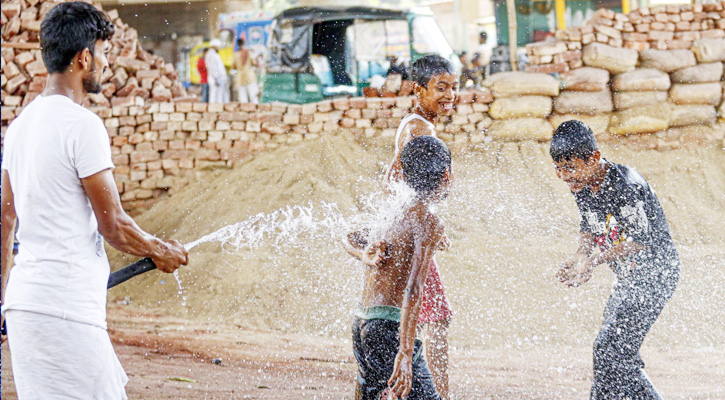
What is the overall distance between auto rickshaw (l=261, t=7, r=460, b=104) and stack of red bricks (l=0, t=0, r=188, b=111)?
188 centimetres

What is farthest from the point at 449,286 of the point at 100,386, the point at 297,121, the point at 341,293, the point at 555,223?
the point at 100,386

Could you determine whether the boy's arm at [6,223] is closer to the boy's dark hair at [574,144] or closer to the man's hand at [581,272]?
the boy's dark hair at [574,144]

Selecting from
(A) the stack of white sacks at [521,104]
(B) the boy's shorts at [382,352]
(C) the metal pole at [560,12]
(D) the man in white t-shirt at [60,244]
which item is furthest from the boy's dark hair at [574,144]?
(C) the metal pole at [560,12]

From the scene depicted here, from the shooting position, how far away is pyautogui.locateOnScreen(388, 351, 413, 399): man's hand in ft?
8.54

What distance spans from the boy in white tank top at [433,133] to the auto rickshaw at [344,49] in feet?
25.3

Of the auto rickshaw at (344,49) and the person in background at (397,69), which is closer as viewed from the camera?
the person in background at (397,69)

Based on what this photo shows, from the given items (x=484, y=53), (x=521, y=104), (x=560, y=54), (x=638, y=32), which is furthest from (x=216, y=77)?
(x=638, y=32)

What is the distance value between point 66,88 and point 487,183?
7.02 meters


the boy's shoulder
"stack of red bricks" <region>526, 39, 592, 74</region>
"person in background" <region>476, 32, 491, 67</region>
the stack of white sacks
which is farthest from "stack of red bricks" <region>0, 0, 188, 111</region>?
the boy's shoulder

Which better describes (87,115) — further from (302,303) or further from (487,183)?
(487,183)

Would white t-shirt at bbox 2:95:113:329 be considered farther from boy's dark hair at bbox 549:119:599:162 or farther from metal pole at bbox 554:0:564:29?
metal pole at bbox 554:0:564:29

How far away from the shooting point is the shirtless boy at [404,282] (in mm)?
2713

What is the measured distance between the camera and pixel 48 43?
2340 millimetres

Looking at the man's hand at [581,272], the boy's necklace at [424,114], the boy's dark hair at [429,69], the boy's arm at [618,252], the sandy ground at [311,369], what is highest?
the boy's dark hair at [429,69]
